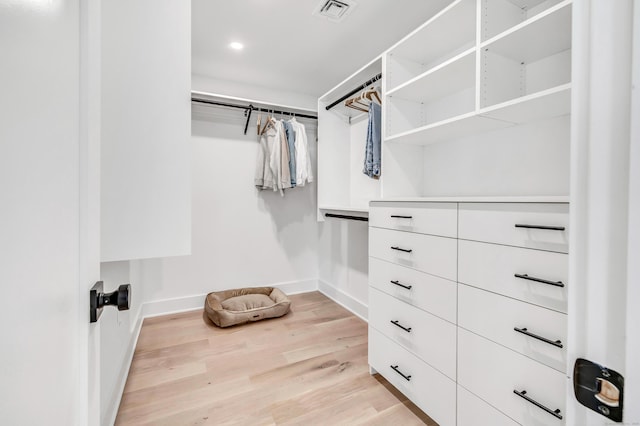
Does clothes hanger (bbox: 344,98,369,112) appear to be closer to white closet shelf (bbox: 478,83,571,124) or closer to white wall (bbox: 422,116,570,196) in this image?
white wall (bbox: 422,116,570,196)

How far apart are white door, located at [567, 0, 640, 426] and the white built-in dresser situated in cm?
72

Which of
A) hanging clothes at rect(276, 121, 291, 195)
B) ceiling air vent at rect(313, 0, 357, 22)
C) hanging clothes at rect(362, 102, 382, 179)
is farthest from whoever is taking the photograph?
hanging clothes at rect(276, 121, 291, 195)

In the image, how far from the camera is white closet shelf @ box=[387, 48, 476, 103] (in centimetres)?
141

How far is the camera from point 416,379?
1440 millimetres

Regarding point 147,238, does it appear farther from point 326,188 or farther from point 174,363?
point 326,188

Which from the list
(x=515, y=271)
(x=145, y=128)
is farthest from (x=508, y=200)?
(x=145, y=128)

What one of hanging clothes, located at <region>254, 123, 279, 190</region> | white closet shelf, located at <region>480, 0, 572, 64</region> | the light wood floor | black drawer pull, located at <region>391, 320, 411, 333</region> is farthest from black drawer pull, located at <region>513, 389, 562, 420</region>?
hanging clothes, located at <region>254, 123, 279, 190</region>

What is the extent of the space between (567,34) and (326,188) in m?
1.91

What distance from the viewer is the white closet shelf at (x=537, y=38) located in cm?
108

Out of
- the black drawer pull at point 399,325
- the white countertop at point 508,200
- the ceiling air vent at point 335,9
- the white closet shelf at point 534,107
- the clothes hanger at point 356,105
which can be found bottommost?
the black drawer pull at point 399,325

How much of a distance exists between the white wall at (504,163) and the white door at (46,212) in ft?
5.56

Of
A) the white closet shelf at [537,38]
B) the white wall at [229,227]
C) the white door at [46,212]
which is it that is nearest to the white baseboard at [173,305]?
the white wall at [229,227]

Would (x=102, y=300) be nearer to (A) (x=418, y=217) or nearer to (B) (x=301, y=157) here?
(A) (x=418, y=217)

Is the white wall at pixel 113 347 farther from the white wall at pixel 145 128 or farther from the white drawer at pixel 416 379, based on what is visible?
the white drawer at pixel 416 379
